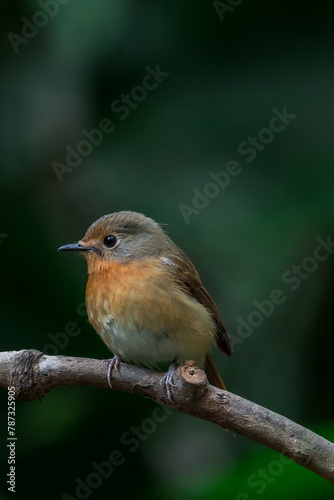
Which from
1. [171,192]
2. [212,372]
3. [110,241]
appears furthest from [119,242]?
[212,372]

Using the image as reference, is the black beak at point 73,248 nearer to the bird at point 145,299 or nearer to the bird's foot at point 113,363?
the bird at point 145,299

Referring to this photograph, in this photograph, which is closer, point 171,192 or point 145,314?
point 145,314

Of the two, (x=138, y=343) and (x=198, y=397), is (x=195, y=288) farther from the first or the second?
(x=198, y=397)

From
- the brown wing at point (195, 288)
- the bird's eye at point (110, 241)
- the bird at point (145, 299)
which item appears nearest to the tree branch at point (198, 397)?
the bird at point (145, 299)

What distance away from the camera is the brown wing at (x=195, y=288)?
3799 mm

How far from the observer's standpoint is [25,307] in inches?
162

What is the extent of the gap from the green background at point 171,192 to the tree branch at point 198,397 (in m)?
0.88

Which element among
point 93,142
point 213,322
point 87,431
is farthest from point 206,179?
point 87,431

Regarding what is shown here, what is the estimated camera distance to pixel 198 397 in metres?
2.97

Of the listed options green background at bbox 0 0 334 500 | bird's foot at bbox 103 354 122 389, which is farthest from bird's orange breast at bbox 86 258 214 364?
green background at bbox 0 0 334 500

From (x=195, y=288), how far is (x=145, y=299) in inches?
19.9

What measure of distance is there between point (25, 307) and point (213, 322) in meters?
1.14

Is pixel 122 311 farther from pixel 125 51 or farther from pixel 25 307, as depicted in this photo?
pixel 125 51

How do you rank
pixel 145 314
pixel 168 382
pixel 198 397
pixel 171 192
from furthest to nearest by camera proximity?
pixel 171 192 < pixel 145 314 < pixel 168 382 < pixel 198 397
